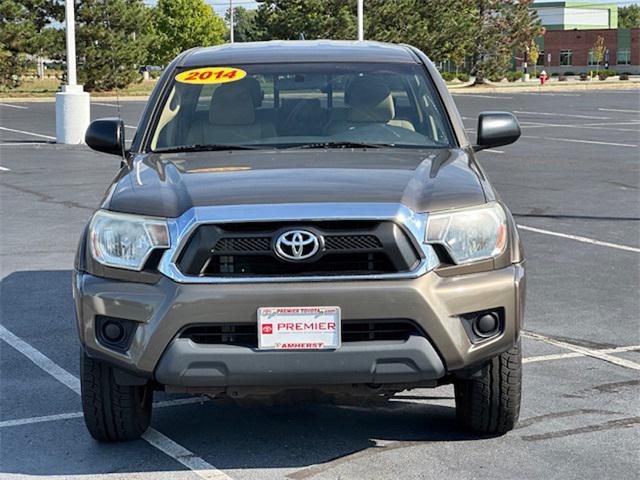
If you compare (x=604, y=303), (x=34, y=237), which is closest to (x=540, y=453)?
(x=604, y=303)

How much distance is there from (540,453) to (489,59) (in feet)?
219

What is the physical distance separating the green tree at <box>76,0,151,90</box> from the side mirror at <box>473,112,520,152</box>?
45544 millimetres

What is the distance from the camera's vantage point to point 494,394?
4.68 meters

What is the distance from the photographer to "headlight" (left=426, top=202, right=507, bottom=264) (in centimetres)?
430

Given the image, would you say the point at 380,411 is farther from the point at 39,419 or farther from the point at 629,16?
the point at 629,16

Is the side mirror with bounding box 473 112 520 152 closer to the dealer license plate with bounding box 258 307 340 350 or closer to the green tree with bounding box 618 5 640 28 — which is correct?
the dealer license plate with bounding box 258 307 340 350

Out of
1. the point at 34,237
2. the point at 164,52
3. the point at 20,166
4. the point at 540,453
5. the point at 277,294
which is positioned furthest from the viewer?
the point at 164,52

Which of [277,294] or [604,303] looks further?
[604,303]

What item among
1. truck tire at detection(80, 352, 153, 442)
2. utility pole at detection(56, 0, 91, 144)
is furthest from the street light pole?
truck tire at detection(80, 352, 153, 442)

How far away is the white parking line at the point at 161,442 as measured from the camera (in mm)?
4500

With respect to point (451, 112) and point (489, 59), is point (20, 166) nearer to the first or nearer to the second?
point (451, 112)

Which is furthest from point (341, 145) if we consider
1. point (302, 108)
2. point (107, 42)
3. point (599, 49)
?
point (599, 49)

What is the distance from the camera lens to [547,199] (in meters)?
13.4

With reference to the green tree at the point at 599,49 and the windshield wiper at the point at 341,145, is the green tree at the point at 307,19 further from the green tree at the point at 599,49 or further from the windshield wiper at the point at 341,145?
the green tree at the point at 599,49
